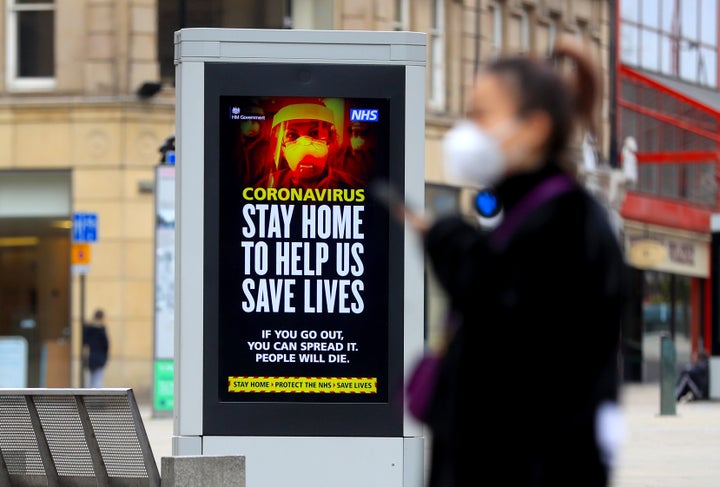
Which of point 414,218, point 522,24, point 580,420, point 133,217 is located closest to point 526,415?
point 580,420

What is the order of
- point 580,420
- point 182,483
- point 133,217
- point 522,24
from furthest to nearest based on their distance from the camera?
point 522,24
point 133,217
point 182,483
point 580,420

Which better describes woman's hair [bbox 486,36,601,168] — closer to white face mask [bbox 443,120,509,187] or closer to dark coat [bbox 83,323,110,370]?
white face mask [bbox 443,120,509,187]

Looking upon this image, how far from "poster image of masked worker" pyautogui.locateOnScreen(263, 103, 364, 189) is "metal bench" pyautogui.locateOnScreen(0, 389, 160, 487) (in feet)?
4.63

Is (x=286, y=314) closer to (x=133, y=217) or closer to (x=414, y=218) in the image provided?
(x=414, y=218)

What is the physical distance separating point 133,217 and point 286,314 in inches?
829

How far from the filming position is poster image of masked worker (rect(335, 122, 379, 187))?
9562mm

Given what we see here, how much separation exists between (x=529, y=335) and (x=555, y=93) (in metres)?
0.51

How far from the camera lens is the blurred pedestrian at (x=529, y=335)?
3455 millimetres

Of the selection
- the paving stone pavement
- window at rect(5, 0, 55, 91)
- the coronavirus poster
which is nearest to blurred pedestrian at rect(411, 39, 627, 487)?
the paving stone pavement

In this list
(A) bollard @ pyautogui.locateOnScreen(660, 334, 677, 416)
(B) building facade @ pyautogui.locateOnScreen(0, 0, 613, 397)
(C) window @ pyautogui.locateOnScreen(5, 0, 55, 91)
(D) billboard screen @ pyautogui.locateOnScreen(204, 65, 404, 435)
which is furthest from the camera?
(C) window @ pyautogui.locateOnScreen(5, 0, 55, 91)

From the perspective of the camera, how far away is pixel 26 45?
101ft

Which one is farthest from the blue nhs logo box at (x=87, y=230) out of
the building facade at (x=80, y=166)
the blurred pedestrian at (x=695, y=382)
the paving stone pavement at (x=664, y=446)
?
the blurred pedestrian at (x=695, y=382)

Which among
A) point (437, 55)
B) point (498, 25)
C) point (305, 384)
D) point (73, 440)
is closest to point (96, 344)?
point (437, 55)

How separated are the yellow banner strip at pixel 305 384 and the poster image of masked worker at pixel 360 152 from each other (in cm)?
107
